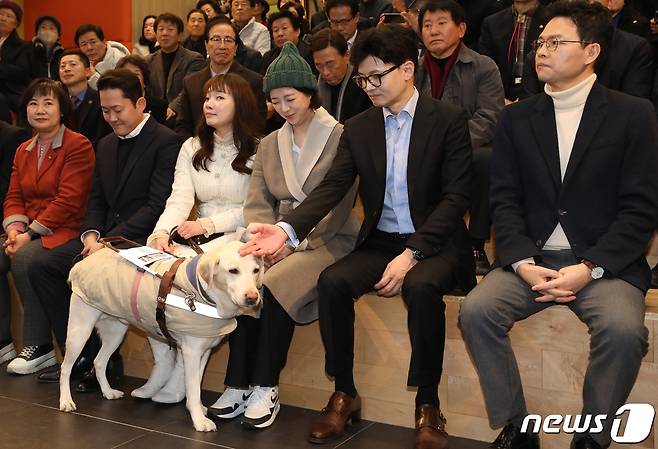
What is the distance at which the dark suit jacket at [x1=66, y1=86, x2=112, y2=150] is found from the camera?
17.4ft

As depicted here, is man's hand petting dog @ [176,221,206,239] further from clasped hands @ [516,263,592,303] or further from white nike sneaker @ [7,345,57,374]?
clasped hands @ [516,263,592,303]

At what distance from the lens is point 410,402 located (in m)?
3.25

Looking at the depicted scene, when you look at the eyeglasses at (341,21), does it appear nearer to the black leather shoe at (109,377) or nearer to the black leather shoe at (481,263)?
the black leather shoe at (481,263)

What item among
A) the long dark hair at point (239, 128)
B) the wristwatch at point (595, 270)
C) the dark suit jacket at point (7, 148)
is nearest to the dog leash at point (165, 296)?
the long dark hair at point (239, 128)

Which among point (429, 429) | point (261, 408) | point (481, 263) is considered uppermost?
point (481, 263)

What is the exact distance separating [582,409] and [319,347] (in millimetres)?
1180

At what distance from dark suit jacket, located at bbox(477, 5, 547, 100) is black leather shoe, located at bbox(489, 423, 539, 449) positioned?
234cm

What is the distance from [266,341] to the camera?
3.22m

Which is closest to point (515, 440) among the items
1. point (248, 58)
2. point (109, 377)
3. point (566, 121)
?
point (566, 121)

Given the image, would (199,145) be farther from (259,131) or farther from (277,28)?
(277,28)

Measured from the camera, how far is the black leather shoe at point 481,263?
379cm

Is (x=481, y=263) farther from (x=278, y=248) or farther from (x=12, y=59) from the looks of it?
(x=12, y=59)

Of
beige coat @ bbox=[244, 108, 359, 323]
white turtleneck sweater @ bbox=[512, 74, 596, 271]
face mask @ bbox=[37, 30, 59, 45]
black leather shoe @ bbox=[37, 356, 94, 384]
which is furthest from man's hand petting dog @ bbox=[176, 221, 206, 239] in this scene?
face mask @ bbox=[37, 30, 59, 45]

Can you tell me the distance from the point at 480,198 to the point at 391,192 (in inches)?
23.7
